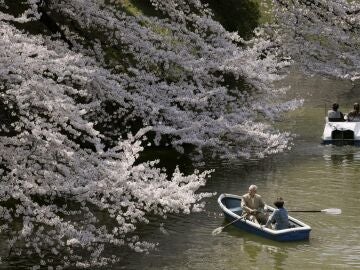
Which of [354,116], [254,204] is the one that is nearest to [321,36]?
[354,116]

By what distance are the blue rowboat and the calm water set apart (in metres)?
0.17

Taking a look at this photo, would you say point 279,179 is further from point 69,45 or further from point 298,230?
point 69,45

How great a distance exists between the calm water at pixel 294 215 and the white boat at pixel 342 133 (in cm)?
43

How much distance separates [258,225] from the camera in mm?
17859

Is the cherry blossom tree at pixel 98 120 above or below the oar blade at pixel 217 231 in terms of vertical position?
above

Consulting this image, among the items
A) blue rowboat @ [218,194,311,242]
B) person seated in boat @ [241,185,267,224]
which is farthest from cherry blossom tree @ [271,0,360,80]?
person seated in boat @ [241,185,267,224]

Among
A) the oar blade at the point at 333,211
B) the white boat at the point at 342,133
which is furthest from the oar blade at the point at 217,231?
the white boat at the point at 342,133

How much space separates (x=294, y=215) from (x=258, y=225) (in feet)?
6.64

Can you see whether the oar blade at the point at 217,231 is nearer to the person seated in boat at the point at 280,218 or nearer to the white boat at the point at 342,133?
the person seated in boat at the point at 280,218

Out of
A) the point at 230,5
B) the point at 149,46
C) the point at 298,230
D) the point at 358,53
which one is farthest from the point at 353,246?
the point at 230,5

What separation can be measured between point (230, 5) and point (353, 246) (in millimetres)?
27830

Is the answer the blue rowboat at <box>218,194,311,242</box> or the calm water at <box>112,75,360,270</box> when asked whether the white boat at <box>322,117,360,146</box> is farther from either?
the blue rowboat at <box>218,194,311,242</box>

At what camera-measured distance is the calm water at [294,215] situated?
52.0 ft

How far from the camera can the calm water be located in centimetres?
1585
